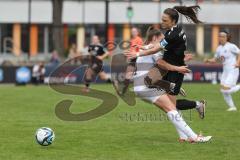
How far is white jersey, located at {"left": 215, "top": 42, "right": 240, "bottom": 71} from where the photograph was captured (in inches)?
712

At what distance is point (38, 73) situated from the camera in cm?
3266

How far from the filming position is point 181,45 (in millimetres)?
11102

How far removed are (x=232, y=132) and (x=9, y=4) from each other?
44492mm

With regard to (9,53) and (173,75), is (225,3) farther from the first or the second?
(173,75)

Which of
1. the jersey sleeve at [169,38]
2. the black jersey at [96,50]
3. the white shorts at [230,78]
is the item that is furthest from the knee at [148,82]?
the black jersey at [96,50]

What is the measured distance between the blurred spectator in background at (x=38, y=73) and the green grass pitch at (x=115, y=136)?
13668 mm

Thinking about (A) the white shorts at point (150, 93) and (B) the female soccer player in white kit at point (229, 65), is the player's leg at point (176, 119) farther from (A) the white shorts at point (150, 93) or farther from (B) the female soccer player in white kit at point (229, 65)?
(B) the female soccer player in white kit at point (229, 65)

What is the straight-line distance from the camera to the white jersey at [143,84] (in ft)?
37.2

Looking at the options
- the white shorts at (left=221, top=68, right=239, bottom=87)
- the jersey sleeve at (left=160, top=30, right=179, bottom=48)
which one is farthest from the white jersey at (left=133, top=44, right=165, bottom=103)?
the white shorts at (left=221, top=68, right=239, bottom=87)

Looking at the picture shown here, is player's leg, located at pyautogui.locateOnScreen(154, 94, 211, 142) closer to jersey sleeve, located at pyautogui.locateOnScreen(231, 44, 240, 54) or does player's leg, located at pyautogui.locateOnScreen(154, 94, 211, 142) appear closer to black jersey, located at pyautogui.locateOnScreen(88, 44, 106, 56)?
jersey sleeve, located at pyautogui.locateOnScreen(231, 44, 240, 54)

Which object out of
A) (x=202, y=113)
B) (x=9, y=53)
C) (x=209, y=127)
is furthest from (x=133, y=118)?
(x=9, y=53)

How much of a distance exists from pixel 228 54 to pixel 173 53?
24.1 ft

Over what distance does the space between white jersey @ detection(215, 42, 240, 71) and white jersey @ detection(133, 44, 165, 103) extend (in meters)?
4.72

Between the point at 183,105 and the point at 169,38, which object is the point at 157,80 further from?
the point at 169,38
